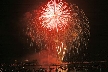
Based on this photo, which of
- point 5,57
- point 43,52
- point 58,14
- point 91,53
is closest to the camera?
point 58,14

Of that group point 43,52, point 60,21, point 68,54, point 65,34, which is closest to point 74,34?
point 65,34

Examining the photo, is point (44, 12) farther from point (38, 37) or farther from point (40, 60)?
point (40, 60)

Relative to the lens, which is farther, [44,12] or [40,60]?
[40,60]

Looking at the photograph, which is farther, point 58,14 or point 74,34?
point 74,34

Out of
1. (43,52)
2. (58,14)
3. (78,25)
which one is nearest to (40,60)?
(43,52)

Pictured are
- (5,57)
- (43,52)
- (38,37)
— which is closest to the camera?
(38,37)

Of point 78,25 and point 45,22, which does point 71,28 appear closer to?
point 78,25

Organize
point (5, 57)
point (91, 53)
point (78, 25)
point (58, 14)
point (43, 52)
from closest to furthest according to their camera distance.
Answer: point (58, 14) → point (78, 25) → point (43, 52) → point (5, 57) → point (91, 53)

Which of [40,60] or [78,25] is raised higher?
[78,25]

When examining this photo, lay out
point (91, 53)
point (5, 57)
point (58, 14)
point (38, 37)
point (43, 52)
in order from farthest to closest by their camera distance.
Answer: point (91, 53), point (5, 57), point (43, 52), point (38, 37), point (58, 14)
